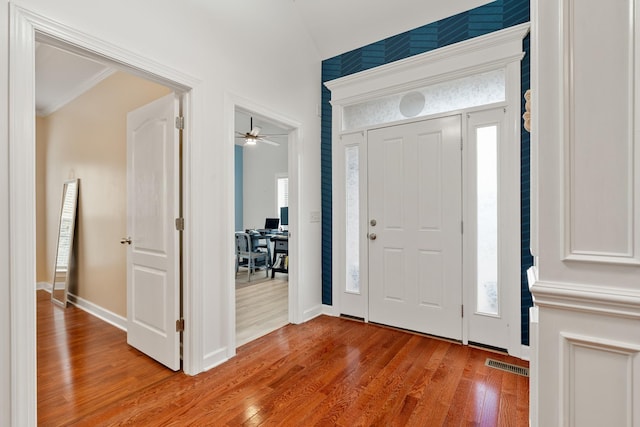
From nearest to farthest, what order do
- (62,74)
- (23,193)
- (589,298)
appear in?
(589,298)
(23,193)
(62,74)

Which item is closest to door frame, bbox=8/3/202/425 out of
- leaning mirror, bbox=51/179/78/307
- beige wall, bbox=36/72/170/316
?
beige wall, bbox=36/72/170/316

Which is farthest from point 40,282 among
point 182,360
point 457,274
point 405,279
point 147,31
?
point 457,274

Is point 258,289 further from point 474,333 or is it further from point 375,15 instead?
point 375,15

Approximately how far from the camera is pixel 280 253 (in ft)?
19.3

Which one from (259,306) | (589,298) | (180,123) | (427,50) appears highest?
(427,50)

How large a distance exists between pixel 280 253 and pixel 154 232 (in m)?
3.55

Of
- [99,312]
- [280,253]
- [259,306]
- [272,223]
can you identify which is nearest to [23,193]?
[99,312]

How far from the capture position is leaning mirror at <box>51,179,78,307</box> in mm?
3868

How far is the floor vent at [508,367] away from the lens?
7.37 ft

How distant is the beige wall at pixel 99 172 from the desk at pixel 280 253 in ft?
8.88

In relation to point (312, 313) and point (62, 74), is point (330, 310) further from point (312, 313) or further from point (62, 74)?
point (62, 74)

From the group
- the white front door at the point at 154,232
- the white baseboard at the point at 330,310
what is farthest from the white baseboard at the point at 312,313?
the white front door at the point at 154,232

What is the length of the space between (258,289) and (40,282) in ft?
10.9

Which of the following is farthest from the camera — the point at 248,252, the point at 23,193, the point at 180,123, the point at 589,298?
the point at 248,252
